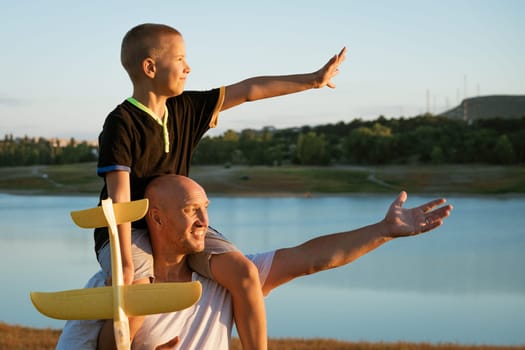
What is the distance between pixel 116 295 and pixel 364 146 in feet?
199

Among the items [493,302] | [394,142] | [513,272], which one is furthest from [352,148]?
[493,302]

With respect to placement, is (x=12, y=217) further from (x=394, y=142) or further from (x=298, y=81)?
(x=298, y=81)

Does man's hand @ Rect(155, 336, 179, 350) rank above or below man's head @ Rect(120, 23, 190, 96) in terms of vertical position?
below

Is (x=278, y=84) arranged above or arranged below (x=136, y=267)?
above

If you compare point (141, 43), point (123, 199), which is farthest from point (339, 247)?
point (141, 43)

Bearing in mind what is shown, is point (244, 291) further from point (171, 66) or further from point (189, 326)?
point (171, 66)

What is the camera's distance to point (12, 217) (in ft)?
174

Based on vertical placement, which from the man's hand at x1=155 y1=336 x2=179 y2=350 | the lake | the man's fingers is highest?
the man's fingers

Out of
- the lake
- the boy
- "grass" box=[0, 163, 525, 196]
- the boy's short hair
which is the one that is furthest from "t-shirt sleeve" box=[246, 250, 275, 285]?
"grass" box=[0, 163, 525, 196]

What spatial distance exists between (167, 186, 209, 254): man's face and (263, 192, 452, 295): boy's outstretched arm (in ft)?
1.18

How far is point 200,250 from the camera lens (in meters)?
2.57

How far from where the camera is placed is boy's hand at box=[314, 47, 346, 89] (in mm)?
3373

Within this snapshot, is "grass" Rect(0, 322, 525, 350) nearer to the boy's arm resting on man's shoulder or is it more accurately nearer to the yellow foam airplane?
the boy's arm resting on man's shoulder

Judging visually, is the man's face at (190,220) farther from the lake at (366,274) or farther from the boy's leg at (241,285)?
the lake at (366,274)
